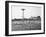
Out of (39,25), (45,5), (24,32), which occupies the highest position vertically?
(45,5)

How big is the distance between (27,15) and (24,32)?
337 millimetres

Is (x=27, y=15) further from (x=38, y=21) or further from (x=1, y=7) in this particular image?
(x=1, y=7)

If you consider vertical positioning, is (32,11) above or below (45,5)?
below

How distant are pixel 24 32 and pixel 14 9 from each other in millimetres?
486

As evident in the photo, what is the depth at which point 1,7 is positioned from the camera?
1.21 m

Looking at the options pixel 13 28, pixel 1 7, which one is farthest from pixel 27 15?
pixel 1 7

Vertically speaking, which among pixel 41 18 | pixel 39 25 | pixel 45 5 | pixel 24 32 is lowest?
pixel 24 32

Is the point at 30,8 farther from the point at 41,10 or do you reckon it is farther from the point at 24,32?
the point at 24,32

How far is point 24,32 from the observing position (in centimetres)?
125

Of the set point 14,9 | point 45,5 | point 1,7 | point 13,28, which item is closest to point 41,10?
point 45,5

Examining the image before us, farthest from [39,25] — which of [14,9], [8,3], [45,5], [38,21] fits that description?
[8,3]

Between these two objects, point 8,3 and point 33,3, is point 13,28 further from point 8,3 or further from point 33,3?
point 33,3

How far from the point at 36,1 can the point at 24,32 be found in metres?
0.66

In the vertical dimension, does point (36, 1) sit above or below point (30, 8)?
above
